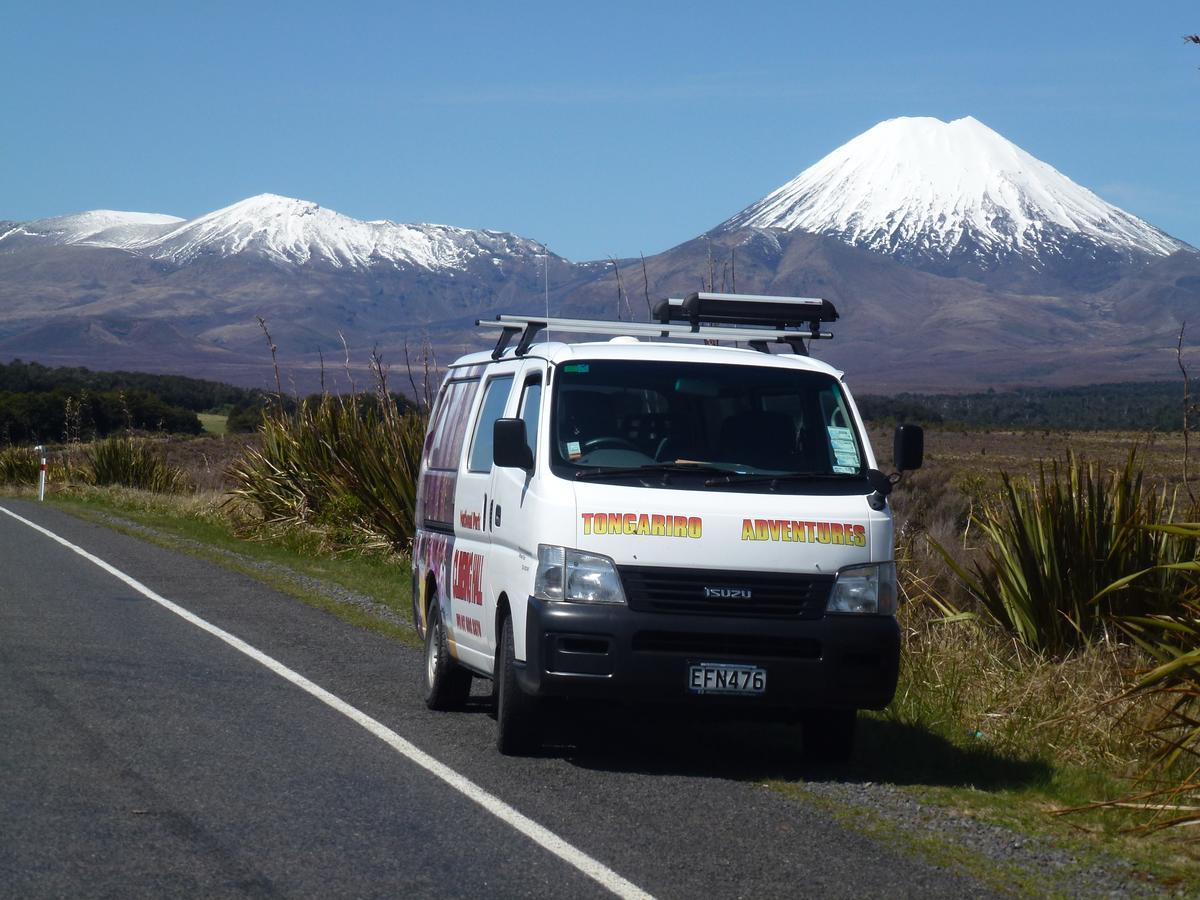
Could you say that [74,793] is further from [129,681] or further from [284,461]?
[284,461]

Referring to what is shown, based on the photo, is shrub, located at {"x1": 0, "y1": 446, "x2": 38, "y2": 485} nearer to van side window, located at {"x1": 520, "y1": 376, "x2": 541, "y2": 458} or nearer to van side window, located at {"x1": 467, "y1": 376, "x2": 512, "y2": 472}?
van side window, located at {"x1": 467, "y1": 376, "x2": 512, "y2": 472}

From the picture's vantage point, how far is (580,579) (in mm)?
7785

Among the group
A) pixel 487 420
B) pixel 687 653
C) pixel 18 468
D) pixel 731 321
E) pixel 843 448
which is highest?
pixel 731 321

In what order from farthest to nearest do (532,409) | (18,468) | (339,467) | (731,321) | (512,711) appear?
1. (18,468)
2. (339,467)
3. (731,321)
4. (532,409)
5. (512,711)

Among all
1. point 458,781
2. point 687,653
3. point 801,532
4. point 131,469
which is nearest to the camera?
point 458,781

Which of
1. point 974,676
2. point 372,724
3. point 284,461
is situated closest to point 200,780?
point 372,724

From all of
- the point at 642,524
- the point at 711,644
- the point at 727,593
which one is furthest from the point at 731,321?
the point at 711,644

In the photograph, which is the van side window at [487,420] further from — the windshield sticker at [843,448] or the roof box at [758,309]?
the windshield sticker at [843,448]

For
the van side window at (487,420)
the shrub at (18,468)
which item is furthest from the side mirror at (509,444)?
the shrub at (18,468)

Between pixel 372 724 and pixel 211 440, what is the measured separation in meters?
57.2

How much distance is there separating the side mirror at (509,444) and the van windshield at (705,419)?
18 centimetres

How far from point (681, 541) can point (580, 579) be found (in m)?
0.50

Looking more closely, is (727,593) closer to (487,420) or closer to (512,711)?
(512,711)

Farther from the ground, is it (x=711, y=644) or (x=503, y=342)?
(x=503, y=342)
